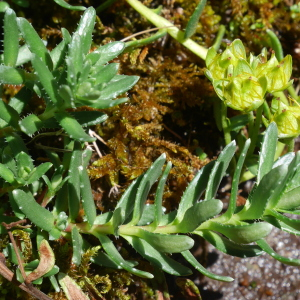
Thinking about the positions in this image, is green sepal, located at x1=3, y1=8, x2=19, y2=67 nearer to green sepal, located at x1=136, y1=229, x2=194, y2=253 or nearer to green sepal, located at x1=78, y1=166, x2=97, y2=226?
green sepal, located at x1=78, y1=166, x2=97, y2=226

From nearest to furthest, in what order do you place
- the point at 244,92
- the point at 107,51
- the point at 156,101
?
the point at 107,51, the point at 244,92, the point at 156,101

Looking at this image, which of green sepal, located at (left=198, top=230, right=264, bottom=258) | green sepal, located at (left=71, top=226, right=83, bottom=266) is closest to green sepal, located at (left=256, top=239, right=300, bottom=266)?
green sepal, located at (left=198, top=230, right=264, bottom=258)

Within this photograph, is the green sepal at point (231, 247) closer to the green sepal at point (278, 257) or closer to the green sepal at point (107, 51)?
the green sepal at point (278, 257)

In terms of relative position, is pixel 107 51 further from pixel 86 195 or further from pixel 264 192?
pixel 264 192

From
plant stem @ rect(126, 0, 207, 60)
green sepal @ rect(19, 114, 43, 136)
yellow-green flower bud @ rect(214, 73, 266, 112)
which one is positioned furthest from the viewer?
plant stem @ rect(126, 0, 207, 60)

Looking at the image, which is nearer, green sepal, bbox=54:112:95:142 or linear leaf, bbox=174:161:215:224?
green sepal, bbox=54:112:95:142

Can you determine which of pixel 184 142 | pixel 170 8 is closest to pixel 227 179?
pixel 184 142

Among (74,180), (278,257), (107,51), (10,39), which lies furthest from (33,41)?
(278,257)
